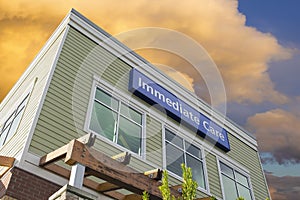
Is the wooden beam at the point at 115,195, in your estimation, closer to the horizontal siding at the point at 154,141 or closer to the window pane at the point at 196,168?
the horizontal siding at the point at 154,141

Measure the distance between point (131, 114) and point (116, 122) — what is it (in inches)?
35.6

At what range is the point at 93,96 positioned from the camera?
357 inches

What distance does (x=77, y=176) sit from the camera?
523 cm

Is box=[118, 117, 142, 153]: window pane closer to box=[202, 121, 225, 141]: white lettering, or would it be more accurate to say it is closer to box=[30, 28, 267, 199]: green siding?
box=[30, 28, 267, 199]: green siding

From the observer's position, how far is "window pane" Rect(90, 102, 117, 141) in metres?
8.70

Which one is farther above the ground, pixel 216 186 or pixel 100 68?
pixel 100 68

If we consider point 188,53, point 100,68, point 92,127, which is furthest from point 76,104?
point 188,53

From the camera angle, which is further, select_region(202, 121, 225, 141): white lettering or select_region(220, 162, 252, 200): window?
select_region(202, 121, 225, 141): white lettering

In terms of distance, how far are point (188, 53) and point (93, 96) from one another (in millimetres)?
4718

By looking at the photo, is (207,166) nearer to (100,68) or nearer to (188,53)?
(188,53)

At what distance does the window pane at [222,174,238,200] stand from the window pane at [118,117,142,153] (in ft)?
15.4

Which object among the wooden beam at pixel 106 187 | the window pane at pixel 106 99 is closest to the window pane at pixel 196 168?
the window pane at pixel 106 99

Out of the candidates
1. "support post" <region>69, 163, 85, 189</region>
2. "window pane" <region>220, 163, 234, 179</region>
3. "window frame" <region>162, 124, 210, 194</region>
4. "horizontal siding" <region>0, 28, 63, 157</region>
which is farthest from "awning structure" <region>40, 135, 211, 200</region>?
"window pane" <region>220, 163, 234, 179</region>

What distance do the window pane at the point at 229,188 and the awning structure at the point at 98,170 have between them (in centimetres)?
559
